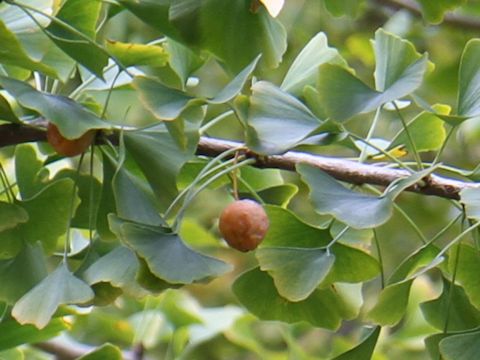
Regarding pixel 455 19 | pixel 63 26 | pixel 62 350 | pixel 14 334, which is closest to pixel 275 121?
pixel 63 26

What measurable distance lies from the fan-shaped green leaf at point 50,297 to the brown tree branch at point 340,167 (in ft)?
0.33

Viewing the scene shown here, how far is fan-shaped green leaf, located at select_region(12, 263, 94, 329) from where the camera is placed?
0.65 meters

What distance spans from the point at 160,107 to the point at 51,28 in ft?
0.39

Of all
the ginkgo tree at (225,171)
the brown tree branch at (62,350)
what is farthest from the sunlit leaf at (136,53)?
the brown tree branch at (62,350)

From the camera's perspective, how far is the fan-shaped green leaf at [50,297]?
0.65 metres

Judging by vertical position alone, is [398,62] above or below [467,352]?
above

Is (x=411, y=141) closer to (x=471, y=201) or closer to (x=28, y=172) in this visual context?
(x=471, y=201)

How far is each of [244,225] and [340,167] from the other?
9 cm

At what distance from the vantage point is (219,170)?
73 cm

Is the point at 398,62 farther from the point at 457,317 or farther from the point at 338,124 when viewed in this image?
the point at 457,317

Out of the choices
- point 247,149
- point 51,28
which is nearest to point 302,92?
point 247,149

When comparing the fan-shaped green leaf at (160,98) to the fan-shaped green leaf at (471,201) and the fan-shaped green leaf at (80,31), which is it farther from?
the fan-shaped green leaf at (471,201)

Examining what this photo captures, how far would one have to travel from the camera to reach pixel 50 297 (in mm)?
656

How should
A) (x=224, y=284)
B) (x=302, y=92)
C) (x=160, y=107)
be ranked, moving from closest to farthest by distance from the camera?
(x=160, y=107) → (x=302, y=92) → (x=224, y=284)
